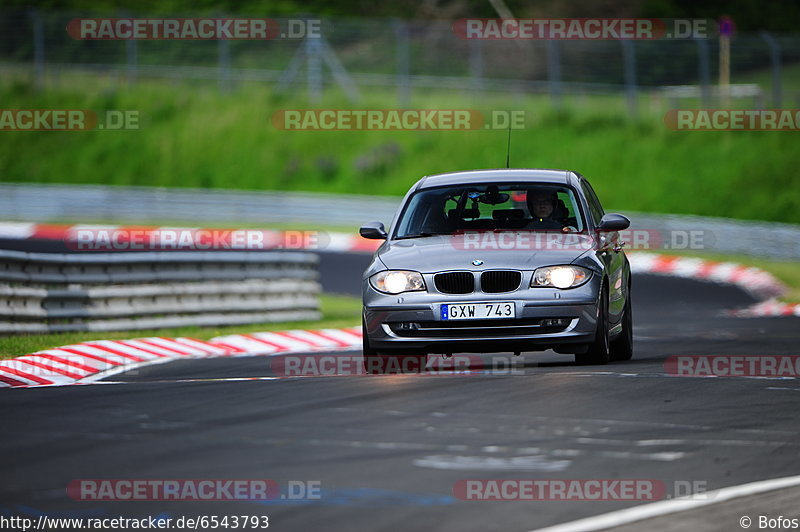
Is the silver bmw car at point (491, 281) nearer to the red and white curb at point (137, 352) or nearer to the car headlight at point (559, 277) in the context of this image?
the car headlight at point (559, 277)

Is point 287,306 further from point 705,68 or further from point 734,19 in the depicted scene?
point 734,19

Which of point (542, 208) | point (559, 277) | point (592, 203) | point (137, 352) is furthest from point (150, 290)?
point (559, 277)

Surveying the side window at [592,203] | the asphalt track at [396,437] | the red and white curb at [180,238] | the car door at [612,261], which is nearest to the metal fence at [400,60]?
the red and white curb at [180,238]

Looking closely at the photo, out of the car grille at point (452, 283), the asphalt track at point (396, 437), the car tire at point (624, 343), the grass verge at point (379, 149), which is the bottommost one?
the asphalt track at point (396, 437)

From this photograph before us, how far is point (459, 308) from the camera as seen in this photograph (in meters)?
11.1

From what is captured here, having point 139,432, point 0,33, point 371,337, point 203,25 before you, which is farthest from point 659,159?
point 139,432

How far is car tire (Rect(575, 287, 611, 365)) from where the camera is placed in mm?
11430

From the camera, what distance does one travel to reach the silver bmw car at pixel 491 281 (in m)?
11.1

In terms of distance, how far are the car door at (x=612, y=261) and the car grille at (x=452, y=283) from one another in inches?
45.0

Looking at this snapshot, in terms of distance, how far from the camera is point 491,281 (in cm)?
1120

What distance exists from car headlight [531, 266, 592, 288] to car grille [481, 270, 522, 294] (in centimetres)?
13

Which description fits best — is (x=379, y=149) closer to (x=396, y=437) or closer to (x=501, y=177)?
(x=501, y=177)

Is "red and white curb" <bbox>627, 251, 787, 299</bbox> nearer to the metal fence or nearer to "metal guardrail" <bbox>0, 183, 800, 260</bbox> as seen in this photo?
the metal fence

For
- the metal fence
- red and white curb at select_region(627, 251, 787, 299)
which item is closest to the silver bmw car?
red and white curb at select_region(627, 251, 787, 299)
